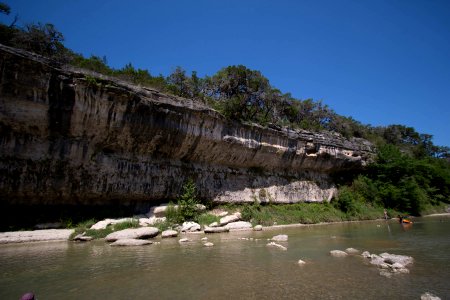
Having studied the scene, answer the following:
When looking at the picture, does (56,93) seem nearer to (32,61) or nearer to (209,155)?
(32,61)

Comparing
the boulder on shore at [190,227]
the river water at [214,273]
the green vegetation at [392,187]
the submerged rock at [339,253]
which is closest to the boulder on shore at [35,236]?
the river water at [214,273]

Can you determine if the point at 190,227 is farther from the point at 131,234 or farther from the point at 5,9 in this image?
the point at 5,9

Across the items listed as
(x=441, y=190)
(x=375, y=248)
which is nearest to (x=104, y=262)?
(x=375, y=248)

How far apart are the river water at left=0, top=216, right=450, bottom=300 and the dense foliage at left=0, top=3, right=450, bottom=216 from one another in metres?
7.81

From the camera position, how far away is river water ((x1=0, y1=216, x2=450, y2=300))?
203 inches

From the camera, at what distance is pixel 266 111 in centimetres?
2845

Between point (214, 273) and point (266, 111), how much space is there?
77.4ft

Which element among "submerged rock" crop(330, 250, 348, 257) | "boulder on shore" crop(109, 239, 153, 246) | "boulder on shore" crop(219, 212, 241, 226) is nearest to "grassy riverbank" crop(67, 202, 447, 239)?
"boulder on shore" crop(219, 212, 241, 226)

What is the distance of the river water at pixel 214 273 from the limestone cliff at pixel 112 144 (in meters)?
4.56

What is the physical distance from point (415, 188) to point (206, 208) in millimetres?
21968

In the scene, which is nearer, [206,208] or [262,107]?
[206,208]

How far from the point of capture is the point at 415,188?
26.4 m

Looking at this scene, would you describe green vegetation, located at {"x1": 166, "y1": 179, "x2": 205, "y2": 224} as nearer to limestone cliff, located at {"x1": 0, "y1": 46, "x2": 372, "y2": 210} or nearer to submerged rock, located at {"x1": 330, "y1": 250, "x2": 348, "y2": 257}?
limestone cliff, located at {"x1": 0, "y1": 46, "x2": 372, "y2": 210}

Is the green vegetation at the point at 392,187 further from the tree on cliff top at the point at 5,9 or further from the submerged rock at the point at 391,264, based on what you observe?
the tree on cliff top at the point at 5,9
